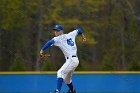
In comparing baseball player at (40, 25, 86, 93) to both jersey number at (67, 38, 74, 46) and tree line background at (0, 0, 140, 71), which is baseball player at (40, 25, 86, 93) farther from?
tree line background at (0, 0, 140, 71)

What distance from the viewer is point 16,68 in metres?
16.3

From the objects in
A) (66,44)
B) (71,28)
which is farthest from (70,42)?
(71,28)

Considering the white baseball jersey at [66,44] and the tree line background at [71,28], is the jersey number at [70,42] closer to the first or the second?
the white baseball jersey at [66,44]

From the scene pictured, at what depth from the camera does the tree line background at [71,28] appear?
74.7 ft

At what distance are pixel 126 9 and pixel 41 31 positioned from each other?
5.51 metres

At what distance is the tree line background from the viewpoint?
74.7 feet

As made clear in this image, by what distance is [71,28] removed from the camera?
23266mm

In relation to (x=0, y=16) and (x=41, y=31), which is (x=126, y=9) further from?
(x=0, y=16)

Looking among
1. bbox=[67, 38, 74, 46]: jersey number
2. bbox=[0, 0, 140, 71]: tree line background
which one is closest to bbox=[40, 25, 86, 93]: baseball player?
bbox=[67, 38, 74, 46]: jersey number

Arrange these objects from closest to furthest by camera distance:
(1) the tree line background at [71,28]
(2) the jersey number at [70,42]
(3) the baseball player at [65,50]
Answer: (3) the baseball player at [65,50] → (2) the jersey number at [70,42] → (1) the tree line background at [71,28]

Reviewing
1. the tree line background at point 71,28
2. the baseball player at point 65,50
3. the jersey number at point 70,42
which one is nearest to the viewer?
the baseball player at point 65,50

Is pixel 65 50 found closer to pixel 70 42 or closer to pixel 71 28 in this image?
pixel 70 42

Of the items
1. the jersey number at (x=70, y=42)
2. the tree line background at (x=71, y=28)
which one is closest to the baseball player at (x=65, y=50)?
the jersey number at (x=70, y=42)

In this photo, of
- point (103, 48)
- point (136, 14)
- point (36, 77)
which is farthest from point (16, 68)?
point (103, 48)
